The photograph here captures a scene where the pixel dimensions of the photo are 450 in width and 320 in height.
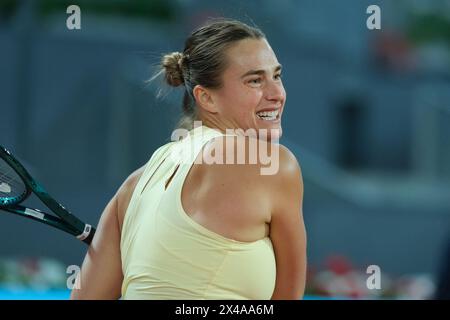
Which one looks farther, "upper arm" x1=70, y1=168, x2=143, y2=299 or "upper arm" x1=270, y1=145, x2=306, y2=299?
"upper arm" x1=70, y1=168, x2=143, y2=299

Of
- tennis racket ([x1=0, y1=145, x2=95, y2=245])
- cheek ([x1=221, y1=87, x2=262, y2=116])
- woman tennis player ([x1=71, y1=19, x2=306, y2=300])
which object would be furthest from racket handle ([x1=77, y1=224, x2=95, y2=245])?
cheek ([x1=221, y1=87, x2=262, y2=116])

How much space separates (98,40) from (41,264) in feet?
7.29

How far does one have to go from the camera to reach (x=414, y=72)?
8516 millimetres

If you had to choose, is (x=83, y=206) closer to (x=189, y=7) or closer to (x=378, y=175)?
(x=189, y=7)

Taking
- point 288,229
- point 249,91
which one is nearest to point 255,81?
point 249,91

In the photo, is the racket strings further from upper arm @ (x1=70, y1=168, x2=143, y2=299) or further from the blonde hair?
the blonde hair

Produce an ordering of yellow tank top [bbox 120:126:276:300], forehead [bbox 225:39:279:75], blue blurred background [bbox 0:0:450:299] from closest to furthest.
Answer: yellow tank top [bbox 120:126:276:300] < forehead [bbox 225:39:279:75] < blue blurred background [bbox 0:0:450:299]

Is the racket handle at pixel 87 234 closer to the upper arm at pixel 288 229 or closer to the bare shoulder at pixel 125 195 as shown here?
the bare shoulder at pixel 125 195

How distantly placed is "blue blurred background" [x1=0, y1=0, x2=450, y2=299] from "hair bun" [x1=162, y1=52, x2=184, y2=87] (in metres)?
3.20

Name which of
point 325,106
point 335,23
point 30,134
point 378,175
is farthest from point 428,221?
point 30,134

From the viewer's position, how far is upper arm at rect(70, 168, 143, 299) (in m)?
2.20

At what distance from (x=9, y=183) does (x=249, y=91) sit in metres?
0.71

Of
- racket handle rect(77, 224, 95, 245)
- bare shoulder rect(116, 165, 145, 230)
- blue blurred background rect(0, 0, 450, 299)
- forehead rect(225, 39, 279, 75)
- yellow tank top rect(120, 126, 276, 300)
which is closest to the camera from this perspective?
yellow tank top rect(120, 126, 276, 300)
